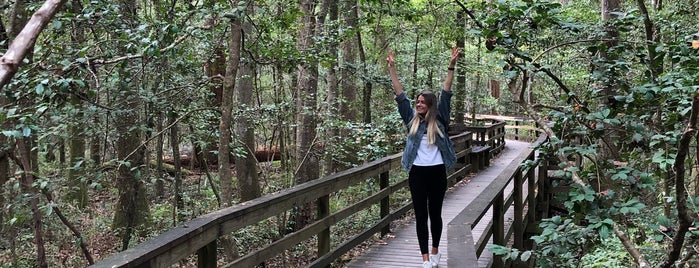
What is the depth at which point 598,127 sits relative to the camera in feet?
13.4

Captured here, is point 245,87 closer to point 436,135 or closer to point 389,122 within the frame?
point 389,122

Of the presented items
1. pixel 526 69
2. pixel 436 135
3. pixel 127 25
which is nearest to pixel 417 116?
pixel 436 135

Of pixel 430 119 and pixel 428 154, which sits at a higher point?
pixel 430 119

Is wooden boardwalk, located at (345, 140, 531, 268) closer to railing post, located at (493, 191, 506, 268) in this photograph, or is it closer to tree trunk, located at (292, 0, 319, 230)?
railing post, located at (493, 191, 506, 268)

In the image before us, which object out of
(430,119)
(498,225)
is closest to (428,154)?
(430,119)

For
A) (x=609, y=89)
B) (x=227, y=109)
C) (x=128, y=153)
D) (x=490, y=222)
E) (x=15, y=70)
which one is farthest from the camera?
(x=128, y=153)

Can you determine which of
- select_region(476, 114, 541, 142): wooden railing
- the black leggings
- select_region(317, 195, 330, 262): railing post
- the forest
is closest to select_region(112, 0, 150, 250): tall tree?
the forest

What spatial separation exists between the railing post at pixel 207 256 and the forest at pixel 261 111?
153 centimetres

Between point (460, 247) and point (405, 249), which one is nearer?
point (460, 247)

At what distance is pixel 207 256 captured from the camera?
335 centimetres

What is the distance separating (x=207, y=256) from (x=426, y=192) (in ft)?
7.33

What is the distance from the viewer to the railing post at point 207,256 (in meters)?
3.32

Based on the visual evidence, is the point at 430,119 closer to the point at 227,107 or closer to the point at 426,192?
the point at 426,192

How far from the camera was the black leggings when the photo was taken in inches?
188
